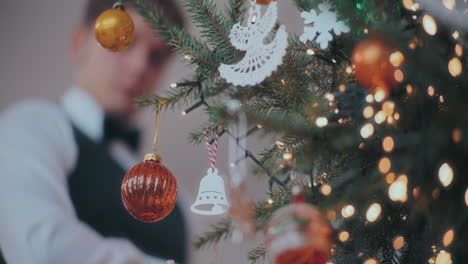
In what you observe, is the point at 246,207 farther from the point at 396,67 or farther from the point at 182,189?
the point at 182,189

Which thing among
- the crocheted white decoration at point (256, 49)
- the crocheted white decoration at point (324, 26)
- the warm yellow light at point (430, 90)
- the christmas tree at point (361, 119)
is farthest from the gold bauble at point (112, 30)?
the warm yellow light at point (430, 90)

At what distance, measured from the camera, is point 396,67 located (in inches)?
16.4

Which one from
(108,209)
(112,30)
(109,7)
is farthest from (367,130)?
(109,7)

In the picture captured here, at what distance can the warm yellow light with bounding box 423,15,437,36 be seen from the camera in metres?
0.41

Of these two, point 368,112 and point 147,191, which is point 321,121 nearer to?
point 368,112

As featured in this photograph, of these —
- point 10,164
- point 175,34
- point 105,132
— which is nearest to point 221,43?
point 175,34

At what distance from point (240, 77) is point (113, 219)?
1.74 feet

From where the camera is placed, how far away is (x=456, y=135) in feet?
1.04

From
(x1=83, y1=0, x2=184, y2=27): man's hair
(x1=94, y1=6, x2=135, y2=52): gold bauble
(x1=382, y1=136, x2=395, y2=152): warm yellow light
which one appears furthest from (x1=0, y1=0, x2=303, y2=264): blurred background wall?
(x1=382, y1=136, x2=395, y2=152): warm yellow light

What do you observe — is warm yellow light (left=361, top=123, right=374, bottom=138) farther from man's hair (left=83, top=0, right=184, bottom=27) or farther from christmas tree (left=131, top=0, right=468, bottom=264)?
man's hair (left=83, top=0, right=184, bottom=27)

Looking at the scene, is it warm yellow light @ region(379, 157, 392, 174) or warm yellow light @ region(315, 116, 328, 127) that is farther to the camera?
warm yellow light @ region(315, 116, 328, 127)

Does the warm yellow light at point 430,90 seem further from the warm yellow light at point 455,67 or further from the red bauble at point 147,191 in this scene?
the red bauble at point 147,191

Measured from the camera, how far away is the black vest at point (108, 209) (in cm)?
93

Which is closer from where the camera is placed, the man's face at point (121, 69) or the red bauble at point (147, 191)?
the red bauble at point (147, 191)
